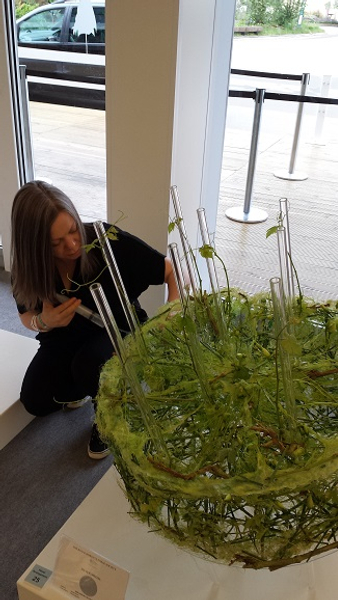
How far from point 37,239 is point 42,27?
125 centimetres

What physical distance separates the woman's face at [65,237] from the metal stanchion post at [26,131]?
1162 mm

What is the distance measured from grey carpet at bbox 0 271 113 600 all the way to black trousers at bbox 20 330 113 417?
0.30ft

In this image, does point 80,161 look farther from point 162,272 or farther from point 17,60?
point 162,272

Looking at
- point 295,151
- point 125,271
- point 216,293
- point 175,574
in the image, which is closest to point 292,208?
point 295,151

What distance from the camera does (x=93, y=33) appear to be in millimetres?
2107

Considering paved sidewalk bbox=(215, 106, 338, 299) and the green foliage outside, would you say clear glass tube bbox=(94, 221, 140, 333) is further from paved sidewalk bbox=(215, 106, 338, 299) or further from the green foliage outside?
paved sidewalk bbox=(215, 106, 338, 299)

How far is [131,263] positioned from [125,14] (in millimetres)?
798

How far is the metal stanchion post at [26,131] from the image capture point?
93.5 inches

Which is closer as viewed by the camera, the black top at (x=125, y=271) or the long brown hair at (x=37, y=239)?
the long brown hair at (x=37, y=239)

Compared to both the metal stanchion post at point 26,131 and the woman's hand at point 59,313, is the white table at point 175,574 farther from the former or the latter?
the metal stanchion post at point 26,131

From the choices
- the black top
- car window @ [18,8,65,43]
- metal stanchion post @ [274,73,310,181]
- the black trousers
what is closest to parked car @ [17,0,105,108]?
car window @ [18,8,65,43]

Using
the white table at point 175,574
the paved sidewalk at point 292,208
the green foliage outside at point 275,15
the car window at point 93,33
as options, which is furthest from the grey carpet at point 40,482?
the green foliage outside at point 275,15

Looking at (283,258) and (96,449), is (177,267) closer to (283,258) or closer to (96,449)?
(283,258)

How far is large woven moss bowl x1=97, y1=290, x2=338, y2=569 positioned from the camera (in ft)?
2.18
